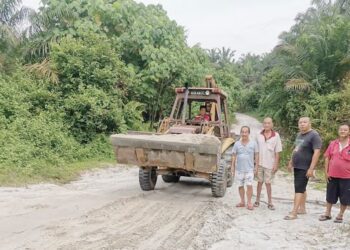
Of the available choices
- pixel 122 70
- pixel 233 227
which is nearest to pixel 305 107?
pixel 122 70

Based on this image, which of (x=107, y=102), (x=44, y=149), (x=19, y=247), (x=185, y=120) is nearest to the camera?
(x=19, y=247)

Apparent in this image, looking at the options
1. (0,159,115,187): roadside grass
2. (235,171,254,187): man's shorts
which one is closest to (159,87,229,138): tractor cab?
(235,171,254,187): man's shorts

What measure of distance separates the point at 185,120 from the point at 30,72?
Answer: 745 centimetres

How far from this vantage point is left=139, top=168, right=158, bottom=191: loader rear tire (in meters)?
9.24

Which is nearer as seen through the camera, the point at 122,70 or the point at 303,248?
the point at 303,248

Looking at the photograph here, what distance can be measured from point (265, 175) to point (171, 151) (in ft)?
5.75

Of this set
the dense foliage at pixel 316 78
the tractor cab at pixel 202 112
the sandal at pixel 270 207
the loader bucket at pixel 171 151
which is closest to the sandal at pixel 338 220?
the sandal at pixel 270 207

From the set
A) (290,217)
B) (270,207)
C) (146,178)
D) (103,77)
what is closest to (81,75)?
(103,77)

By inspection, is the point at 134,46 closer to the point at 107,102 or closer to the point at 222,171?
the point at 107,102

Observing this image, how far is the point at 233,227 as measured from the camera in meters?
6.53

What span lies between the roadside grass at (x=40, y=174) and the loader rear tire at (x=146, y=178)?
2.22 meters

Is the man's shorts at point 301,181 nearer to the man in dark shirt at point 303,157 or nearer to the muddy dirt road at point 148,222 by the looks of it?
the man in dark shirt at point 303,157

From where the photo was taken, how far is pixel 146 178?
9266 millimetres

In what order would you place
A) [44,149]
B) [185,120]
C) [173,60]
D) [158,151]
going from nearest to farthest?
[158,151], [185,120], [44,149], [173,60]
